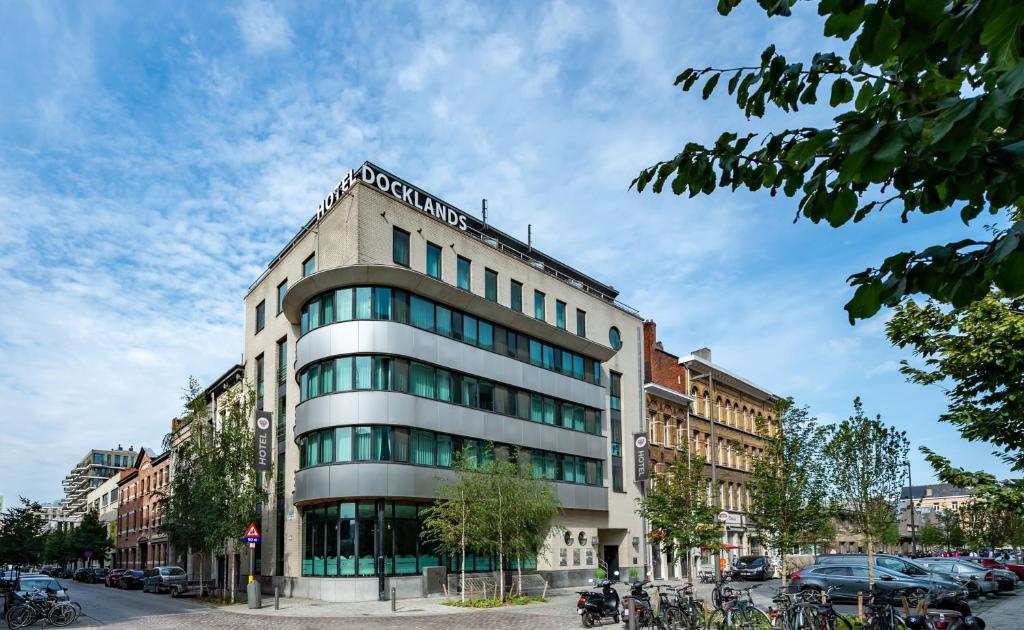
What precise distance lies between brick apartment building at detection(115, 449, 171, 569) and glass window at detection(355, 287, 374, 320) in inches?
1530

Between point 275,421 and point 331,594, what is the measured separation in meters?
10.8

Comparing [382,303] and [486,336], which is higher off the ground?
[382,303]

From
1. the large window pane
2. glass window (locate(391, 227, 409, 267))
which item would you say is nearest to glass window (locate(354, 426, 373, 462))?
glass window (locate(391, 227, 409, 267))

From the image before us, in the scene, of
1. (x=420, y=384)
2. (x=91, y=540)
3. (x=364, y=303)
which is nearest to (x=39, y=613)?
(x=364, y=303)

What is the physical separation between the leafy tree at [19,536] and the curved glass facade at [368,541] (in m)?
40.9

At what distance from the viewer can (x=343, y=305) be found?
3325 cm

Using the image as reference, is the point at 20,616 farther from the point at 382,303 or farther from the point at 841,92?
the point at 841,92

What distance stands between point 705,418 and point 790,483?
3342 cm

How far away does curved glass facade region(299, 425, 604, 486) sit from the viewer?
31.8 m

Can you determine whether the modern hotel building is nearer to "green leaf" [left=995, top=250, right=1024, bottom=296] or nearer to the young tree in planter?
the young tree in planter

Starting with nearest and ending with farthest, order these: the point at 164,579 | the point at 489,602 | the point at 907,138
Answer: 1. the point at 907,138
2. the point at 489,602
3. the point at 164,579

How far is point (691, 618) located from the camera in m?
18.4

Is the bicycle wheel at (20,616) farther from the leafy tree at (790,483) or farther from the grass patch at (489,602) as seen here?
the leafy tree at (790,483)

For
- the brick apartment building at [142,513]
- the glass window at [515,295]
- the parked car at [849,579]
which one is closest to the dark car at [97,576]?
the brick apartment building at [142,513]
